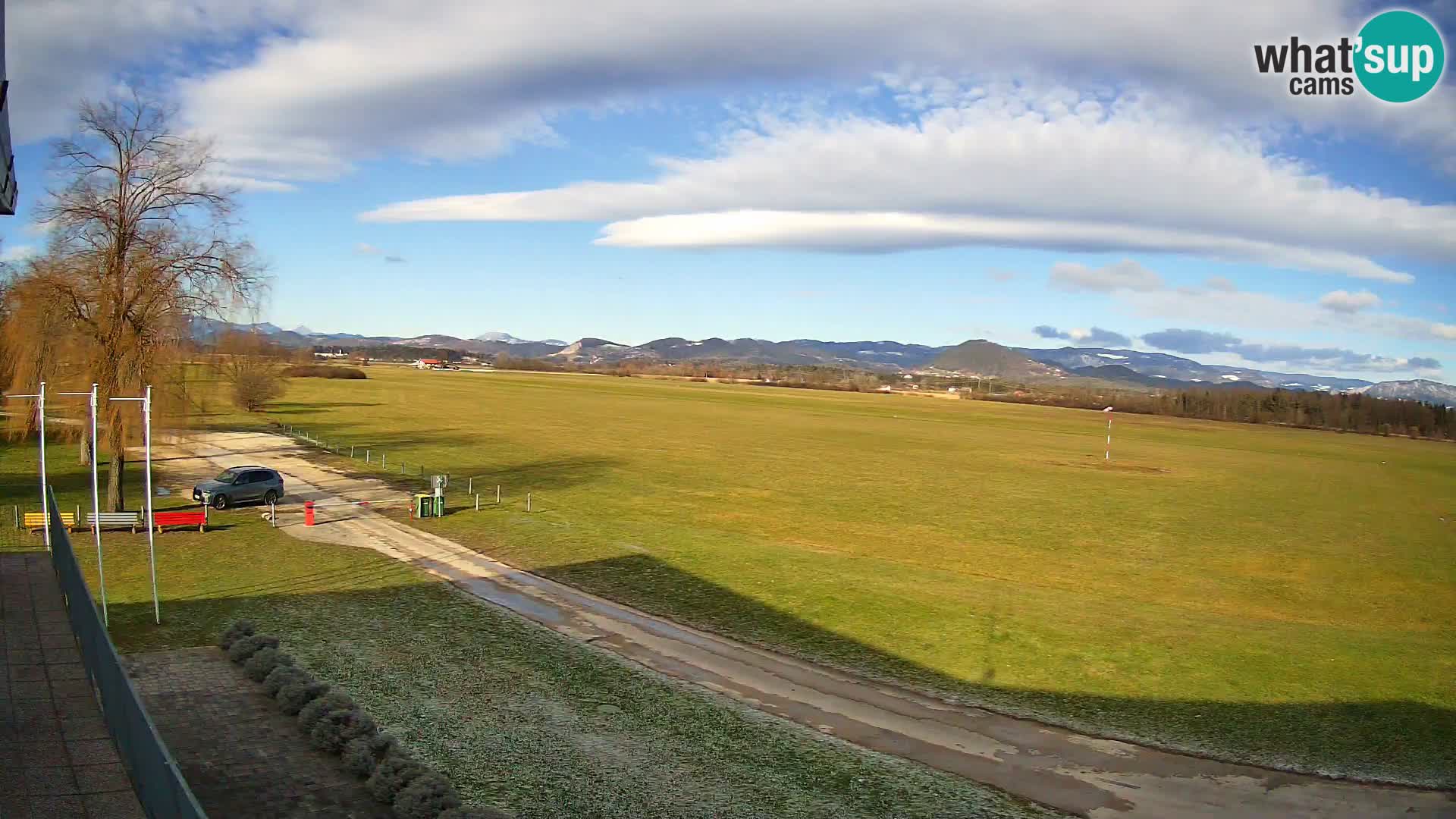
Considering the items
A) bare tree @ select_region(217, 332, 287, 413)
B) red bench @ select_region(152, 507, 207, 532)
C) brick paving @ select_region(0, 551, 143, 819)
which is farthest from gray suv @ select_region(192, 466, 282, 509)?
brick paving @ select_region(0, 551, 143, 819)

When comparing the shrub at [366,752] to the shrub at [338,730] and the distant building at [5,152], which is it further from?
the distant building at [5,152]

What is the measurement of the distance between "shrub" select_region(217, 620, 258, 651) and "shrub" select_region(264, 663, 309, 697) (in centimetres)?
226

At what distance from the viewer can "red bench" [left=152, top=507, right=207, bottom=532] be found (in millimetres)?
28625

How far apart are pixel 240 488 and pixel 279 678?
21990 mm

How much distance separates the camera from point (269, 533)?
96.6ft

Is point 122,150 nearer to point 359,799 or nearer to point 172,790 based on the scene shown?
point 359,799

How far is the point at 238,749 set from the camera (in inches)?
493

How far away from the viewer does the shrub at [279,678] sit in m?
14.5

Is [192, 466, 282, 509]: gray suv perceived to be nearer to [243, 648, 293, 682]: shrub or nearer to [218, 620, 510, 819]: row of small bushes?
[218, 620, 510, 819]: row of small bushes

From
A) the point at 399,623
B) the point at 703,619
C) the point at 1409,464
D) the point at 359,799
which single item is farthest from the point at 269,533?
the point at 1409,464

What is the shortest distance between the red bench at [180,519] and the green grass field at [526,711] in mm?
4465

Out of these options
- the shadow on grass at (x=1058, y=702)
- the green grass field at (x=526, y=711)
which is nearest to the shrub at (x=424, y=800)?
the green grass field at (x=526, y=711)

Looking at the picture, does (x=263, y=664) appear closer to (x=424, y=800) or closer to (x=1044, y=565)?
(x=424, y=800)

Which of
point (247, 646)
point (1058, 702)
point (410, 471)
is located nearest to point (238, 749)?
point (247, 646)
